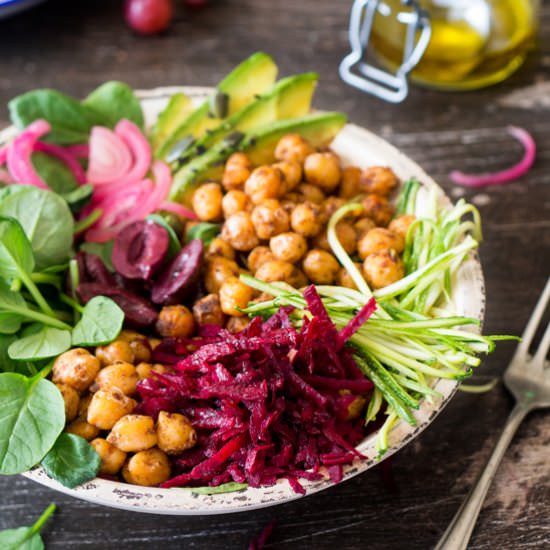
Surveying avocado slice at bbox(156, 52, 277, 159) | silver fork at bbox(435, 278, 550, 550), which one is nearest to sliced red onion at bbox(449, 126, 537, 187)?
silver fork at bbox(435, 278, 550, 550)

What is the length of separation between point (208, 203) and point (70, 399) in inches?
25.5

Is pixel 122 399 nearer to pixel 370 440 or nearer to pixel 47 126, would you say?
pixel 370 440

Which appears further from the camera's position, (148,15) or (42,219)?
(148,15)

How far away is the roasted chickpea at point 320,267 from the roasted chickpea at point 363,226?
127mm

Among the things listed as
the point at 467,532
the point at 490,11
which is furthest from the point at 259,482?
the point at 490,11

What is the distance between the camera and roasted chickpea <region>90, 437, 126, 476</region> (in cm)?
145

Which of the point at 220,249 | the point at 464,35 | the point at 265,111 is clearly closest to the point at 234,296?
the point at 220,249

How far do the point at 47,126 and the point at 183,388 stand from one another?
37.7 inches

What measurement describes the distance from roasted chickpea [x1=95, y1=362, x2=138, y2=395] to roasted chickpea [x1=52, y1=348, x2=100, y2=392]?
0.9 inches

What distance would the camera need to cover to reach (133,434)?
1.45 meters

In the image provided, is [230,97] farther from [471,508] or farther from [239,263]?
[471,508]

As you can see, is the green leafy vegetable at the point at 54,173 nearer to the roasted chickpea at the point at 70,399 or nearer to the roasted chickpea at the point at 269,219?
the roasted chickpea at the point at 269,219

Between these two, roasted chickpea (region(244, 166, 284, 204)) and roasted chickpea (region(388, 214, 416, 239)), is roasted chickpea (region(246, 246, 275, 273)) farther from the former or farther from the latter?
roasted chickpea (region(388, 214, 416, 239))

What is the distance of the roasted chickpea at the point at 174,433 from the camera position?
146cm
